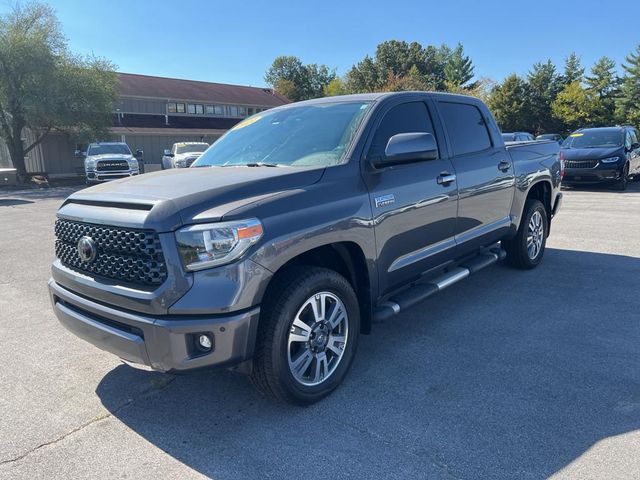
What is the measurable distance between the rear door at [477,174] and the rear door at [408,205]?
0.20 meters

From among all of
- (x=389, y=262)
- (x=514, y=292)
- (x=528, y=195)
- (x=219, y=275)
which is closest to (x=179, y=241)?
(x=219, y=275)

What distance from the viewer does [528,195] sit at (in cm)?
613

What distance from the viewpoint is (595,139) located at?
590 inches

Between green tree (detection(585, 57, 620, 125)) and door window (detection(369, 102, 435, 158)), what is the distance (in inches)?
1955

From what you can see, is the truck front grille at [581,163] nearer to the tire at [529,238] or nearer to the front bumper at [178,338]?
the tire at [529,238]

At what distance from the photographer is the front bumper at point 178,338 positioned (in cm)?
263

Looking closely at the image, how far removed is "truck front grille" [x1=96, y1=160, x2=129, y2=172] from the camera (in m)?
20.8

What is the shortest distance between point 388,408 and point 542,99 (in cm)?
→ 5256

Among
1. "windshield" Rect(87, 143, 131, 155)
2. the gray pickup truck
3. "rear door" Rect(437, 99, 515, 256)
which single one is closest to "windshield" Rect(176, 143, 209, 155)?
"windshield" Rect(87, 143, 131, 155)

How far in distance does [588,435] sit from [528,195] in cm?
388

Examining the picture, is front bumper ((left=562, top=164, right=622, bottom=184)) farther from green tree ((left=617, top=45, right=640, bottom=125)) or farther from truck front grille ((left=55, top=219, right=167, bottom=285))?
green tree ((left=617, top=45, right=640, bottom=125))

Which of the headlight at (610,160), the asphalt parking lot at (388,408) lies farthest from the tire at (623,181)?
the asphalt parking lot at (388,408)

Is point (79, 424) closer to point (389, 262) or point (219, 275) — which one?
point (219, 275)

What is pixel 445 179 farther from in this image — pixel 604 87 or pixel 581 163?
pixel 604 87
